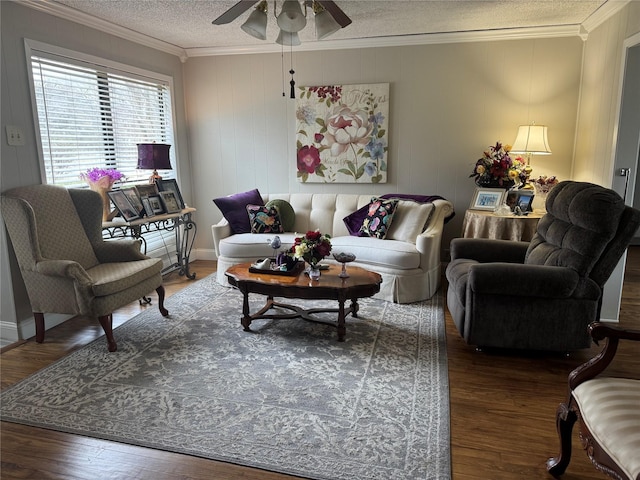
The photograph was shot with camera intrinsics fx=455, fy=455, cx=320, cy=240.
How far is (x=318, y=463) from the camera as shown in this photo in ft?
6.49

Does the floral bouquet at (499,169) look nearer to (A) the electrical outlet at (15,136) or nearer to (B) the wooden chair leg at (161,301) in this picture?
(B) the wooden chair leg at (161,301)

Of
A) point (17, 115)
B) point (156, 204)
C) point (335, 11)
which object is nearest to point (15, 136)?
point (17, 115)

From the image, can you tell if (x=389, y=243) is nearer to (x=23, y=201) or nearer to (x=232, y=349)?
(x=232, y=349)

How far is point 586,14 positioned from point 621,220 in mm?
2283

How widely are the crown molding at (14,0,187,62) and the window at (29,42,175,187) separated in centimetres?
29

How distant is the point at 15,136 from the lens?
3.21 meters

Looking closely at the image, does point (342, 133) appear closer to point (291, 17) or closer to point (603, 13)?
point (291, 17)

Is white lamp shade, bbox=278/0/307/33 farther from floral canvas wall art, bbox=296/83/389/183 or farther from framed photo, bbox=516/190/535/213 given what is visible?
framed photo, bbox=516/190/535/213

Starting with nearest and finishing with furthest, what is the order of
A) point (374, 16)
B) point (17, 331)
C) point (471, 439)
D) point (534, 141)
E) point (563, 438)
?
point (563, 438) < point (471, 439) < point (17, 331) < point (374, 16) < point (534, 141)

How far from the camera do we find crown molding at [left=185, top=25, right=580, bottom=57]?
434 cm

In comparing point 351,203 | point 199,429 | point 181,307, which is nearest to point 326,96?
point 351,203

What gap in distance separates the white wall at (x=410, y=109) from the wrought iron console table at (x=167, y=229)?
72 centimetres

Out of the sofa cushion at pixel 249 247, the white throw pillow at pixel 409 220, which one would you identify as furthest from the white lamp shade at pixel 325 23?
the sofa cushion at pixel 249 247

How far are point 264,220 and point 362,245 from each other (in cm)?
108
